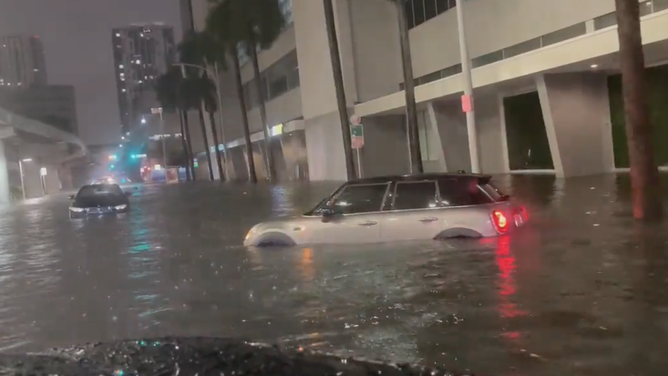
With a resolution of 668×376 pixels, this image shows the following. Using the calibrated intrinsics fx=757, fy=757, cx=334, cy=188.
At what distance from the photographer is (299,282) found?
33.7 feet

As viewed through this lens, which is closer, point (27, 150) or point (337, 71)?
point (337, 71)

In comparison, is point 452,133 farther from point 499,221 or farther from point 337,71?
point 499,221

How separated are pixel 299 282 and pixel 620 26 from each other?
7176 mm

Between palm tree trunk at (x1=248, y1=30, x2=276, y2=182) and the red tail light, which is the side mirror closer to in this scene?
the red tail light

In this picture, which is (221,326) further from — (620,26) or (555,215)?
(555,215)

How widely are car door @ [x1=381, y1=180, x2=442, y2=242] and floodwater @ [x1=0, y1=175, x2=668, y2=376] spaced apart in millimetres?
276

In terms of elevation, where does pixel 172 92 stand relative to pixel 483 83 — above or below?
above

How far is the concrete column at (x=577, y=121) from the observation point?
87.7 ft

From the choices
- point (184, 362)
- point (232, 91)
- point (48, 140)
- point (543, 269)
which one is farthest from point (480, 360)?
point (232, 91)

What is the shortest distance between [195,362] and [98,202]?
93.9ft

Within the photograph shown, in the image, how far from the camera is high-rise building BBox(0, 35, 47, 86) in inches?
5349

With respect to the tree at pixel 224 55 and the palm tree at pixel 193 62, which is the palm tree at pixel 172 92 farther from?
the tree at pixel 224 55

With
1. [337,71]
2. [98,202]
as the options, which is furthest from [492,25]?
[98,202]

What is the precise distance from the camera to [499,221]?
12188 mm
